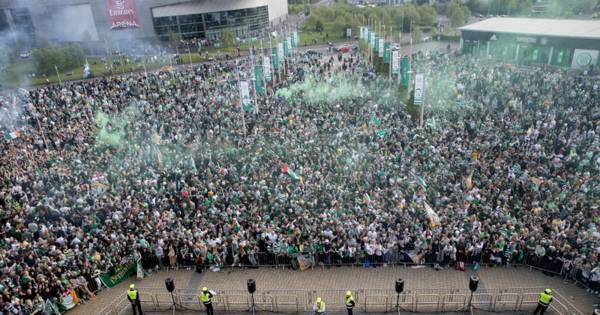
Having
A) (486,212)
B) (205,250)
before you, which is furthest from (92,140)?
(486,212)

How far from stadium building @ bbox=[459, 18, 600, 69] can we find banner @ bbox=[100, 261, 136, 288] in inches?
1542

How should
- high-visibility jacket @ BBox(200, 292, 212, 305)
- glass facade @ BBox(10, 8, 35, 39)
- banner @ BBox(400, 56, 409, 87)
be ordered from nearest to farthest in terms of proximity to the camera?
high-visibility jacket @ BBox(200, 292, 212, 305) → banner @ BBox(400, 56, 409, 87) → glass facade @ BBox(10, 8, 35, 39)

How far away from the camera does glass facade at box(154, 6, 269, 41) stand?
214 feet

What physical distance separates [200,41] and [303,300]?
56.4 metres

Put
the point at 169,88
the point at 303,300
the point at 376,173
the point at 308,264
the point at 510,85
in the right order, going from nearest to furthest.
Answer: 1. the point at 303,300
2. the point at 308,264
3. the point at 376,173
4. the point at 510,85
5. the point at 169,88

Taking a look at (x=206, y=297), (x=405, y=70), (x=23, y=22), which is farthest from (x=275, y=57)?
(x=23, y=22)

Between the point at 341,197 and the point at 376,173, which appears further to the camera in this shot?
the point at 376,173

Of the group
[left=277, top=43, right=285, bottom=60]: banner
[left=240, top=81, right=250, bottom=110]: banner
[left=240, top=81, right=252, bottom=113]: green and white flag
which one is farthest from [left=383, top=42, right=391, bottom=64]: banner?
[left=240, top=81, right=250, bottom=110]: banner

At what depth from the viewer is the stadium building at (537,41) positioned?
36.6 m

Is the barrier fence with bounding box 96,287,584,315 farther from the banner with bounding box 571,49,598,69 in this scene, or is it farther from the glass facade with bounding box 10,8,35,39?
the glass facade with bounding box 10,8,35,39

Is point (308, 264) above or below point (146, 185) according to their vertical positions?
below

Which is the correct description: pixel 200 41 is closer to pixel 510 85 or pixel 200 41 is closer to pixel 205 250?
pixel 510 85

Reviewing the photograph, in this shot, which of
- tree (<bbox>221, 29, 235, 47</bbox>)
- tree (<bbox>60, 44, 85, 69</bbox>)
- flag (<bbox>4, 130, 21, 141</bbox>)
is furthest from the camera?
tree (<bbox>221, 29, 235, 47</bbox>)

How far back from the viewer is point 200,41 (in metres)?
64.1
